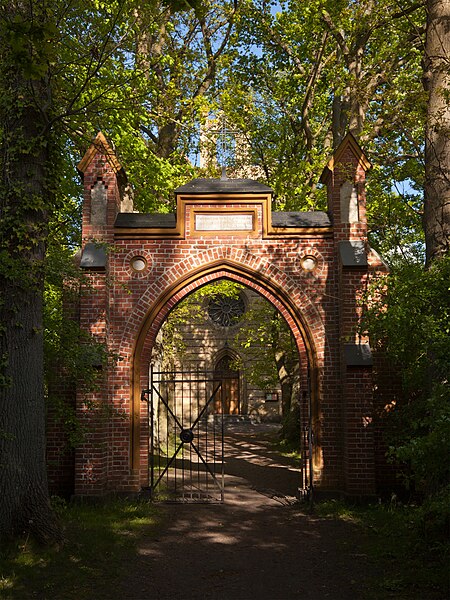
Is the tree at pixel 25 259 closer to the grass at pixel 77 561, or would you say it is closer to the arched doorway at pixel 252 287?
the grass at pixel 77 561

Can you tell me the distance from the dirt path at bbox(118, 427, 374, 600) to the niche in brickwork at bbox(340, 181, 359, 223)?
4.96 meters

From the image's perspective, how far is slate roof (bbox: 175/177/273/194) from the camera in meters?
10.6

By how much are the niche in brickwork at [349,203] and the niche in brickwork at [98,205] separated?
413cm

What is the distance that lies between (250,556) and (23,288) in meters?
4.23

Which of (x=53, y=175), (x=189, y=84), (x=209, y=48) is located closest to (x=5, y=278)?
(x=53, y=175)

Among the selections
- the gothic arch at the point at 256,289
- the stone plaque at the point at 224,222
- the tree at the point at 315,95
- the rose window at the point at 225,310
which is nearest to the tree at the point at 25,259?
the gothic arch at the point at 256,289

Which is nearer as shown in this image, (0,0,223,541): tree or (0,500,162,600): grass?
(0,500,162,600): grass

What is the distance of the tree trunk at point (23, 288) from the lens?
6.62 metres

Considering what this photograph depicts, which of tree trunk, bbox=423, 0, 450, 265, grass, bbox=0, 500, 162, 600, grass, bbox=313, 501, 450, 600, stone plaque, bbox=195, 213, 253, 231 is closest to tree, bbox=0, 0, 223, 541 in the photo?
grass, bbox=0, 500, 162, 600

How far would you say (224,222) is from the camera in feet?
34.9

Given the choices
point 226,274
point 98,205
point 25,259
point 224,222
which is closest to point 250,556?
point 25,259

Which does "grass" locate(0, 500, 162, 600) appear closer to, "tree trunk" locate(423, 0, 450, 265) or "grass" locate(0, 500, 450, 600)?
"grass" locate(0, 500, 450, 600)

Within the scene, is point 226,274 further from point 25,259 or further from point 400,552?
point 400,552

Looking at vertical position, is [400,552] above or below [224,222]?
below
